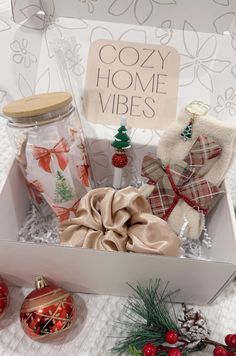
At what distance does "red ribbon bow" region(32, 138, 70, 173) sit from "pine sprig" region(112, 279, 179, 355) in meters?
0.24

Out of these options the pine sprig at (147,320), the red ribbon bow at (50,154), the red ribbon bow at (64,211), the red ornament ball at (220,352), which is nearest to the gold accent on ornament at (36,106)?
the red ribbon bow at (50,154)

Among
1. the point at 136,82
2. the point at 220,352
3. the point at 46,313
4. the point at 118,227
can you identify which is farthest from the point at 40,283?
the point at 136,82

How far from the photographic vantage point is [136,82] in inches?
27.8

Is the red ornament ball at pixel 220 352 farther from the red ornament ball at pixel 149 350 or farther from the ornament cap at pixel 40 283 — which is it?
the ornament cap at pixel 40 283

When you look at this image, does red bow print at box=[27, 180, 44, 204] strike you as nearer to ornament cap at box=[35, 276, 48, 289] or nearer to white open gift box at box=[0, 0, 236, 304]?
white open gift box at box=[0, 0, 236, 304]

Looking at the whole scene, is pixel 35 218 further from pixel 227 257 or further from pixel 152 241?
pixel 227 257

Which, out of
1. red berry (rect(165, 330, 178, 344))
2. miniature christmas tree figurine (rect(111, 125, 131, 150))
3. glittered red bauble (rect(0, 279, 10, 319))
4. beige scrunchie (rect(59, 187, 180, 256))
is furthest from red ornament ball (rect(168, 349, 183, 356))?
miniature christmas tree figurine (rect(111, 125, 131, 150))

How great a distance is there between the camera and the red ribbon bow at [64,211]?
653 mm

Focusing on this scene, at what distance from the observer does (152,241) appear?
1.86 feet

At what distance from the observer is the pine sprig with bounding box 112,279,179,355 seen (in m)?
0.50

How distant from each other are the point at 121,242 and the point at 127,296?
99 millimetres

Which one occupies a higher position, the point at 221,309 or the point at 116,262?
the point at 116,262

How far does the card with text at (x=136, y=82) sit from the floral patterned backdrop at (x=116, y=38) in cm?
2

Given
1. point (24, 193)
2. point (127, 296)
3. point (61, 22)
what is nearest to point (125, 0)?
point (61, 22)
